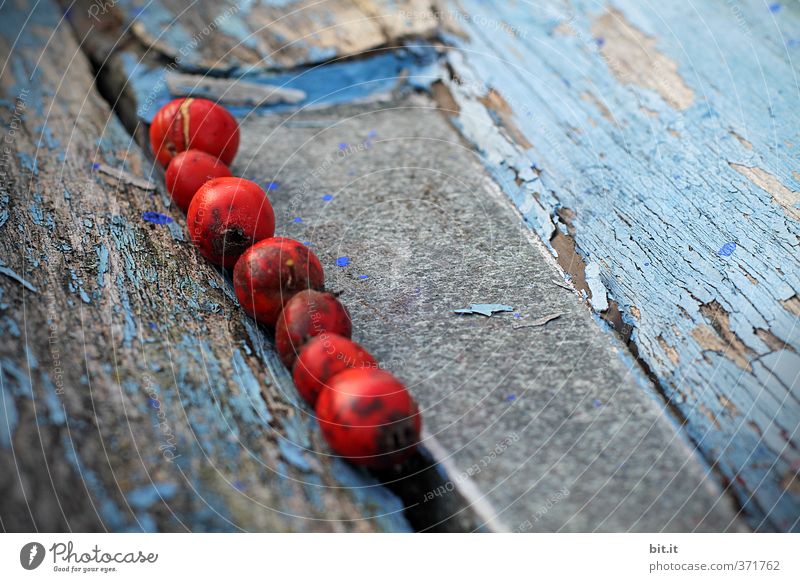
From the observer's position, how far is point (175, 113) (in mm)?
1208

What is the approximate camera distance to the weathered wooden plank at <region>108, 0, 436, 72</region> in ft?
5.15

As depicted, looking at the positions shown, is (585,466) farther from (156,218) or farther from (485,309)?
(156,218)

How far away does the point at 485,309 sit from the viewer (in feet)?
3.23

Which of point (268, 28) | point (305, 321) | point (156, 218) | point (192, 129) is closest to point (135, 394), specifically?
point (305, 321)

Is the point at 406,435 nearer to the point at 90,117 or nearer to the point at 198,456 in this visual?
the point at 198,456

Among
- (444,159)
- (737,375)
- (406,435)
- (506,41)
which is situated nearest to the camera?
(406,435)

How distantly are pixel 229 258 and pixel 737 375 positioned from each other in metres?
0.69

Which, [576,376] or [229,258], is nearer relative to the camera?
[576,376]

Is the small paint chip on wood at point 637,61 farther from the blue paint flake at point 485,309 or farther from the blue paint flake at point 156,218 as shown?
the blue paint flake at point 156,218

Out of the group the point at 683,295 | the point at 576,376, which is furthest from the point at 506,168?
the point at 576,376

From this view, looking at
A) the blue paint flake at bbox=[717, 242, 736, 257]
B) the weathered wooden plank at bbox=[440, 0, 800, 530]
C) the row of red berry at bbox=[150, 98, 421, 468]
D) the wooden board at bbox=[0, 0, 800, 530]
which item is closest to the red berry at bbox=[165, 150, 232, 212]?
the row of red berry at bbox=[150, 98, 421, 468]

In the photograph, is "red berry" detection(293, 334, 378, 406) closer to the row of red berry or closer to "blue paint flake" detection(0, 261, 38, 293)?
the row of red berry

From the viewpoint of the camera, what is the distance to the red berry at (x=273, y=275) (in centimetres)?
91

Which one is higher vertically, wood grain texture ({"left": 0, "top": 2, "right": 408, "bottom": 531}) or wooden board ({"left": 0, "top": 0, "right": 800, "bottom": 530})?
wooden board ({"left": 0, "top": 0, "right": 800, "bottom": 530})
